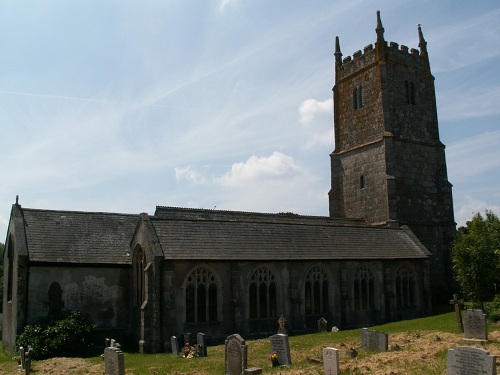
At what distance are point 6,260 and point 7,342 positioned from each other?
4956mm

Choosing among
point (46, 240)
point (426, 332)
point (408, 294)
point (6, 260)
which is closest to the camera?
point (426, 332)

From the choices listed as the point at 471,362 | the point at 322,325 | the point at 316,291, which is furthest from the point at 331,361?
the point at 316,291

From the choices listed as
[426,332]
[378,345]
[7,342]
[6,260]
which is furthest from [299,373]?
[6,260]

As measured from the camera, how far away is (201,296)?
25359 mm

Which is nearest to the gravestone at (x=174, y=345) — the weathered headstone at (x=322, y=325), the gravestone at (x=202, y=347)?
the gravestone at (x=202, y=347)

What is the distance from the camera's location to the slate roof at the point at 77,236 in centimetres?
2583

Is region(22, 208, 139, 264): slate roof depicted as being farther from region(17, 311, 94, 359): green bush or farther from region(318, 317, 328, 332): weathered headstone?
region(318, 317, 328, 332): weathered headstone

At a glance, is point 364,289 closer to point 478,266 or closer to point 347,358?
point 478,266

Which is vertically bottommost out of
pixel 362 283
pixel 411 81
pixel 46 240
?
pixel 362 283

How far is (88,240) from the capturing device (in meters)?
27.3

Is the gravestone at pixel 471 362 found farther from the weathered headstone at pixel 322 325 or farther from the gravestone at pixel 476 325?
the weathered headstone at pixel 322 325

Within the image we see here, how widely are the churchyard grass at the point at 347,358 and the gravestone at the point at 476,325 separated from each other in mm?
362

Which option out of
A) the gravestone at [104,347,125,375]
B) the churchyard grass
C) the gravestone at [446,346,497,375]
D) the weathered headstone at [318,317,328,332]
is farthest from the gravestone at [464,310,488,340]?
the gravestone at [104,347,125,375]

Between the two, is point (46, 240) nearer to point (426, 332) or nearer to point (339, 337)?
point (339, 337)
